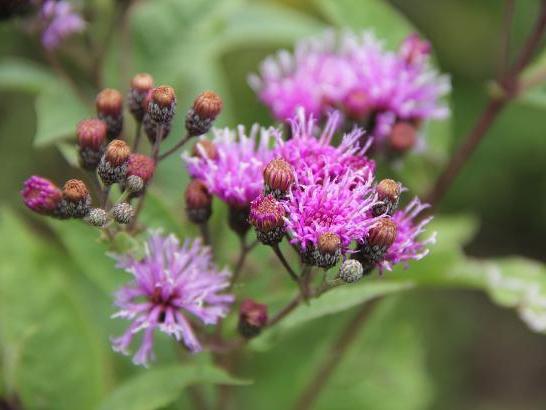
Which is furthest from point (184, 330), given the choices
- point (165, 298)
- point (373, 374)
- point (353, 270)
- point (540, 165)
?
point (540, 165)

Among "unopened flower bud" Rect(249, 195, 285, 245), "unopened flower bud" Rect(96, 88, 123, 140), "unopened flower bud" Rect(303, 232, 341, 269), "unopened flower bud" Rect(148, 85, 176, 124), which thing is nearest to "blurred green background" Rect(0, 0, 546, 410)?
"unopened flower bud" Rect(96, 88, 123, 140)

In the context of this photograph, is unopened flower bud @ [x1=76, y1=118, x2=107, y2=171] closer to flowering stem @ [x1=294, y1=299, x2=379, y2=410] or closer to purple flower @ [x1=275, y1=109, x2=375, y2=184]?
purple flower @ [x1=275, y1=109, x2=375, y2=184]

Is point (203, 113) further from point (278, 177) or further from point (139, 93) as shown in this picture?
point (278, 177)

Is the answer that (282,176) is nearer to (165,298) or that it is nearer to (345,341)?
(165,298)

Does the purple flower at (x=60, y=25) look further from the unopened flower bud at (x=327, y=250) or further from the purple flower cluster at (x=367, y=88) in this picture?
the unopened flower bud at (x=327, y=250)

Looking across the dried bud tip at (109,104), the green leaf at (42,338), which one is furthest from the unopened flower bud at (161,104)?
the green leaf at (42,338)

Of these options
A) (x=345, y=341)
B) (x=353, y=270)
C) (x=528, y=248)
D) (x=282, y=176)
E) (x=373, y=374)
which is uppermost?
(x=282, y=176)

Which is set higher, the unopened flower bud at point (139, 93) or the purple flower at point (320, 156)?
the unopened flower bud at point (139, 93)

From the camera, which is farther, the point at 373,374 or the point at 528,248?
the point at 528,248
